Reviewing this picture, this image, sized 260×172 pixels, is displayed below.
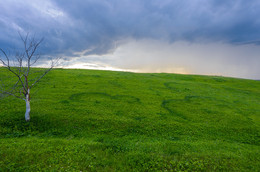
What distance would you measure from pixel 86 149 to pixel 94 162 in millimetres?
1241

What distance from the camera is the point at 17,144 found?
7.86 metres

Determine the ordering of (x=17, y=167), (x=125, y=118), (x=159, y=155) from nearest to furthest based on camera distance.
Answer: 1. (x=17, y=167)
2. (x=159, y=155)
3. (x=125, y=118)

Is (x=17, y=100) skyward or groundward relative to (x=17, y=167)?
skyward

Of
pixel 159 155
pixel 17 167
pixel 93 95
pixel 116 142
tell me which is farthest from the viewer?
pixel 93 95

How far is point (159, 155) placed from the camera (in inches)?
304

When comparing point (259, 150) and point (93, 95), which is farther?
point (93, 95)

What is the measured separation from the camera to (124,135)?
1030cm

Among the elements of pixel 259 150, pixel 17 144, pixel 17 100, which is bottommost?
pixel 259 150

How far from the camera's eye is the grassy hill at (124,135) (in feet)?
23.0

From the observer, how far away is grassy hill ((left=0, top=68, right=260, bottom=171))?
701 cm

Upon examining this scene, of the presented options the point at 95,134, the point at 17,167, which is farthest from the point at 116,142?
the point at 17,167

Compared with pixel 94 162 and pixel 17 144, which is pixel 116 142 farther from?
pixel 17 144

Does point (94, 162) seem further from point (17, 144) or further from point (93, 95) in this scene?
point (93, 95)

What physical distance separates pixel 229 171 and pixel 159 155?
3716mm
